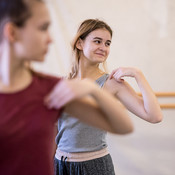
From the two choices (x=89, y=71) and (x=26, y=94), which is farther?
(x=89, y=71)

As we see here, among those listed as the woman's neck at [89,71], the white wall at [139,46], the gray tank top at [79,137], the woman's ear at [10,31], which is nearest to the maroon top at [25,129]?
the woman's ear at [10,31]

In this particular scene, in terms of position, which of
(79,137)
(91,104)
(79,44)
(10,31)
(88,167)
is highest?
(79,44)

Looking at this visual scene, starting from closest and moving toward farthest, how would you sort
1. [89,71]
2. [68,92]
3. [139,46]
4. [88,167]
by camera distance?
[68,92], [88,167], [89,71], [139,46]

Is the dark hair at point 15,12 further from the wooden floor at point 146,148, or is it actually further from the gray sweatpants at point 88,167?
the wooden floor at point 146,148

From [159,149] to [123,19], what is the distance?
1.06m

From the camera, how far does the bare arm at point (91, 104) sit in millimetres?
655

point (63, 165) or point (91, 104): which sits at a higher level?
point (91, 104)

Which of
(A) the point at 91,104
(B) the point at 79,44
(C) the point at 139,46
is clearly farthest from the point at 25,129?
(C) the point at 139,46

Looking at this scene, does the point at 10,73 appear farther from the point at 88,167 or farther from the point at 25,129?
the point at 88,167

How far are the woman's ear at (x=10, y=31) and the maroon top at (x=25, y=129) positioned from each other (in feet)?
0.43

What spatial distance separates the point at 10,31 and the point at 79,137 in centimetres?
69

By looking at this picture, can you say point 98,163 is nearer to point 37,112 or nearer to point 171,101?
point 37,112

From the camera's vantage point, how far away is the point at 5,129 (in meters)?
0.64

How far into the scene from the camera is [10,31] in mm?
650
